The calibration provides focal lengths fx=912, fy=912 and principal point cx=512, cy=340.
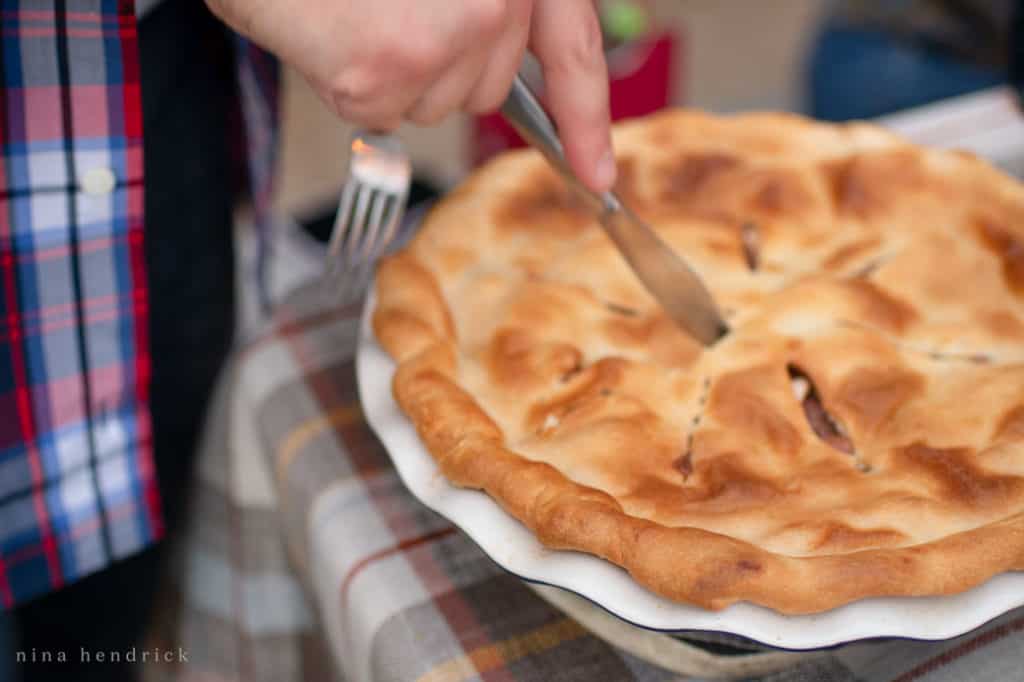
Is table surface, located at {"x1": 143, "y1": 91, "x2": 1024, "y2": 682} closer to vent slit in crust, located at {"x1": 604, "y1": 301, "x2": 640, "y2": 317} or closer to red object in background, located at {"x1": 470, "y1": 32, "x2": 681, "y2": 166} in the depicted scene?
vent slit in crust, located at {"x1": 604, "y1": 301, "x2": 640, "y2": 317}

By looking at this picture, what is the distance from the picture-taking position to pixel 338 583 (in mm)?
881

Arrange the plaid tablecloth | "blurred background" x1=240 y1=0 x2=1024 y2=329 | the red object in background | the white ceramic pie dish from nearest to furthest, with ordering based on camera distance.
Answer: the white ceramic pie dish, the plaid tablecloth, "blurred background" x1=240 y1=0 x2=1024 y2=329, the red object in background

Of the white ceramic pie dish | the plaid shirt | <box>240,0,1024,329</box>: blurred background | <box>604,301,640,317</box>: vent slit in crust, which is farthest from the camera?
<box>240,0,1024,329</box>: blurred background

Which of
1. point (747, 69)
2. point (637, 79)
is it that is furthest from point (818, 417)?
point (747, 69)

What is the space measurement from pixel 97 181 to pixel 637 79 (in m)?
1.87

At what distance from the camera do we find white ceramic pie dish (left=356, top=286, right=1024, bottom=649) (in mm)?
633

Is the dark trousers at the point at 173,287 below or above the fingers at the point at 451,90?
below

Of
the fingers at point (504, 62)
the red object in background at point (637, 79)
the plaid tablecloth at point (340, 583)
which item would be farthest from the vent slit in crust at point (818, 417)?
the red object in background at point (637, 79)

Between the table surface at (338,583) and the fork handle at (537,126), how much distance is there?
358 millimetres

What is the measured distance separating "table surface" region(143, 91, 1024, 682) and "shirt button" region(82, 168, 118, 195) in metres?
0.31

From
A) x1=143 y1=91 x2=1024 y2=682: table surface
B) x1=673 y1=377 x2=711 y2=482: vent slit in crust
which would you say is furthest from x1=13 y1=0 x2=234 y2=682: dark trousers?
x1=673 y1=377 x2=711 y2=482: vent slit in crust

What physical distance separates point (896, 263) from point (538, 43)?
1.66 feet

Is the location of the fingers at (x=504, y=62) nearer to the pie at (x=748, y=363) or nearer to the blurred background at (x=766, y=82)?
the pie at (x=748, y=363)

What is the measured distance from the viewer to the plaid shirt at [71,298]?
89 cm
